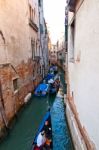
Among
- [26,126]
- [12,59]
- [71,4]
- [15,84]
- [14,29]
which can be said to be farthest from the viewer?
[15,84]

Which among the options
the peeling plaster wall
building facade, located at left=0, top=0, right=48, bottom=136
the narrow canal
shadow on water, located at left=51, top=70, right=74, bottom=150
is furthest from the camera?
the peeling plaster wall

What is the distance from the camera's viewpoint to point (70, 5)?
6.15 metres

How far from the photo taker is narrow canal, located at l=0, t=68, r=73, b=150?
6804 mm

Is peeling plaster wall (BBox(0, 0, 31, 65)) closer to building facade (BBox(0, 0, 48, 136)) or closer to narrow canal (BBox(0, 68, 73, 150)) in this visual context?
building facade (BBox(0, 0, 48, 136))

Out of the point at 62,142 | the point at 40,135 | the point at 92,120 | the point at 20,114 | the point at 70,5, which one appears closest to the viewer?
the point at 92,120

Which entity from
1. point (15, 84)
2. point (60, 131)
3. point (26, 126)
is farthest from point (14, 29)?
point (60, 131)

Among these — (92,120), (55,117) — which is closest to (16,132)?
(55,117)

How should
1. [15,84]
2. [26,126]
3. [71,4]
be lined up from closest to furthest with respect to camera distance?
[71,4] → [26,126] → [15,84]

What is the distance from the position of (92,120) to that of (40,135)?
2.40m

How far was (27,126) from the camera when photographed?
8539 millimetres

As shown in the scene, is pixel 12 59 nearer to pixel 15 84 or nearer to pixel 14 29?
pixel 15 84

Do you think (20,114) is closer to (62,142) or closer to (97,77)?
(62,142)

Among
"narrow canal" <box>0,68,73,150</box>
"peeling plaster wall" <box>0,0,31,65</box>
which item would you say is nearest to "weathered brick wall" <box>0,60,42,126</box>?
"peeling plaster wall" <box>0,0,31,65</box>

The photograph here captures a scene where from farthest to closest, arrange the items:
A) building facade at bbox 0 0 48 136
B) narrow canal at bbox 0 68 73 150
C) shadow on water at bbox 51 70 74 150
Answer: building facade at bbox 0 0 48 136 → narrow canal at bbox 0 68 73 150 → shadow on water at bbox 51 70 74 150
